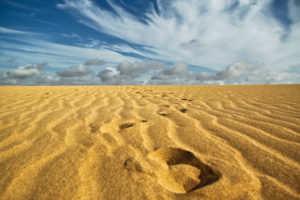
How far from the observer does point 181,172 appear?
109 cm

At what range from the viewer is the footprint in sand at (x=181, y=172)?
3.23ft

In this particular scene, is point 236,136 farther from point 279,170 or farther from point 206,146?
point 279,170

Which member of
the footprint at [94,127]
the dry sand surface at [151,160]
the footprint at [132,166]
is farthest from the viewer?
the footprint at [94,127]

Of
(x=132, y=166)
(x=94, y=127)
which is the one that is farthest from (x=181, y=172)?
(x=94, y=127)

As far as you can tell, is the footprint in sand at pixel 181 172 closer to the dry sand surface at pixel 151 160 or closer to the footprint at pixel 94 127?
the dry sand surface at pixel 151 160

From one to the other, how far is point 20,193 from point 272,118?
2720mm

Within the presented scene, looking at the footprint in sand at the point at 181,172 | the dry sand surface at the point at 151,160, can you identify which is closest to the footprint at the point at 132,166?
the dry sand surface at the point at 151,160

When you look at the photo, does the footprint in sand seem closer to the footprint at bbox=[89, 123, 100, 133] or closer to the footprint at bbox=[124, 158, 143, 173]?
the footprint at bbox=[124, 158, 143, 173]

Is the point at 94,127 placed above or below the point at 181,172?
below

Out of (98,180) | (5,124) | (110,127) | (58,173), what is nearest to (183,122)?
(110,127)

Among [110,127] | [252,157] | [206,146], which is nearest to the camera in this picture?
[252,157]

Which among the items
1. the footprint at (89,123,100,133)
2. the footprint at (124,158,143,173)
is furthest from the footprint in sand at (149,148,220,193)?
the footprint at (89,123,100,133)

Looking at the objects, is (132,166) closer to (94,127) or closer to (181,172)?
(181,172)

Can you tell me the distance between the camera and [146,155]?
1277 millimetres
